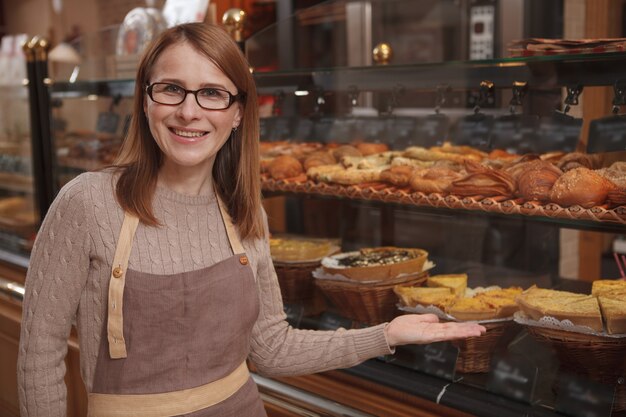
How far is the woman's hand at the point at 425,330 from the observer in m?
1.52

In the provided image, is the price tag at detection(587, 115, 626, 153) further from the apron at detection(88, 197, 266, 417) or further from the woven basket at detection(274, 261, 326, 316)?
the apron at detection(88, 197, 266, 417)

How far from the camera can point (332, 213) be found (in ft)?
9.33

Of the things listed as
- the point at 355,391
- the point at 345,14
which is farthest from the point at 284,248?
the point at 345,14

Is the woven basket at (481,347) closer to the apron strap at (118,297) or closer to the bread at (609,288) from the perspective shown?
the bread at (609,288)

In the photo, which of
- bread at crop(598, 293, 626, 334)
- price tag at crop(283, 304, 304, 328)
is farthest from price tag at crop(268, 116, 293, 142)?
bread at crop(598, 293, 626, 334)

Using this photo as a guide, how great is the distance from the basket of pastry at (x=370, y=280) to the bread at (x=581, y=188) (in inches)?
19.1

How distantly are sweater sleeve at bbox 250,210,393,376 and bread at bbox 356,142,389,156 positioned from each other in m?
0.95

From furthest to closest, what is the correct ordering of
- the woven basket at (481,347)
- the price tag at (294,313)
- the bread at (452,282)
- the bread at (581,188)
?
the price tag at (294,313), the bread at (452,282), the woven basket at (481,347), the bread at (581,188)

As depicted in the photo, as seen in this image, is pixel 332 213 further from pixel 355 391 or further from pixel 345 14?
pixel 345 14

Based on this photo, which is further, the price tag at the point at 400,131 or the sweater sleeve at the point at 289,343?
the price tag at the point at 400,131

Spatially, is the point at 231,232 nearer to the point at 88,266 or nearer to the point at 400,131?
the point at 88,266

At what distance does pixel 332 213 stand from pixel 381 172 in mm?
604

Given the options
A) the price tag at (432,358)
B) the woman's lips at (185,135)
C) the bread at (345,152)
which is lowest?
the price tag at (432,358)

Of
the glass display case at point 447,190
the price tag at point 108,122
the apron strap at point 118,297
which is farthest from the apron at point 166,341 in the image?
the price tag at point 108,122
